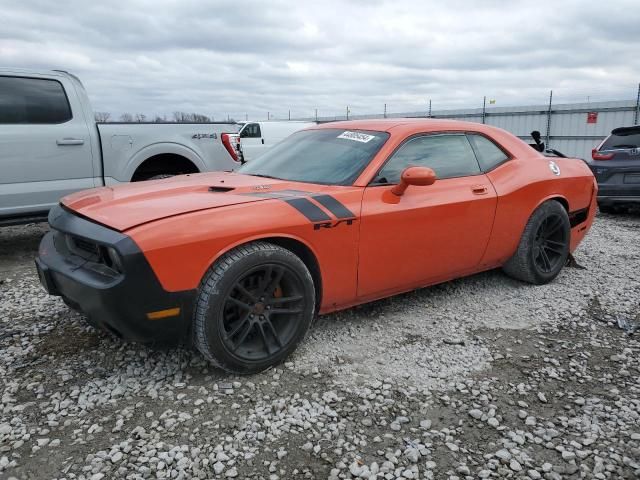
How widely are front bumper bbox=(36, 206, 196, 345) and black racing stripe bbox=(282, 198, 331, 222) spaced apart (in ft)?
2.57

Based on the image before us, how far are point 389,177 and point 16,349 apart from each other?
2656mm

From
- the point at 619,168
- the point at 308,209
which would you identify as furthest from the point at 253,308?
the point at 619,168

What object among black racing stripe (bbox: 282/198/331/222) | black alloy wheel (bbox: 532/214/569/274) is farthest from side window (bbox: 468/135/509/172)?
black racing stripe (bbox: 282/198/331/222)

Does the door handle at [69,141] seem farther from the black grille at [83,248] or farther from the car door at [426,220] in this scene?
the car door at [426,220]

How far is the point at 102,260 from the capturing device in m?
2.62

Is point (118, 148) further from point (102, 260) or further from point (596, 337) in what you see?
point (596, 337)

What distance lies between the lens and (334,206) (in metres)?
3.04

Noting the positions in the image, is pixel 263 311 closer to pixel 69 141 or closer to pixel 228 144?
pixel 69 141

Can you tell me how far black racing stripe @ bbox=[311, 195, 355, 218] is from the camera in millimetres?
3016

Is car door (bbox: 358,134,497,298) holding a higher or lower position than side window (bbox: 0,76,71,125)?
lower

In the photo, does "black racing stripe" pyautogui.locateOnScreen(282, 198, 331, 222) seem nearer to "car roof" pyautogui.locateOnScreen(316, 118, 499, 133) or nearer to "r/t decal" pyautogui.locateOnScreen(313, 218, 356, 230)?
"r/t decal" pyautogui.locateOnScreen(313, 218, 356, 230)

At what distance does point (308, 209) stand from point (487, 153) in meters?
1.95

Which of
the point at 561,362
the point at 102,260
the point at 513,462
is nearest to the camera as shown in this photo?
the point at 513,462

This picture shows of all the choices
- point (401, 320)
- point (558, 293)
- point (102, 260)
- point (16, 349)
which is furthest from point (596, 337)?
point (16, 349)
